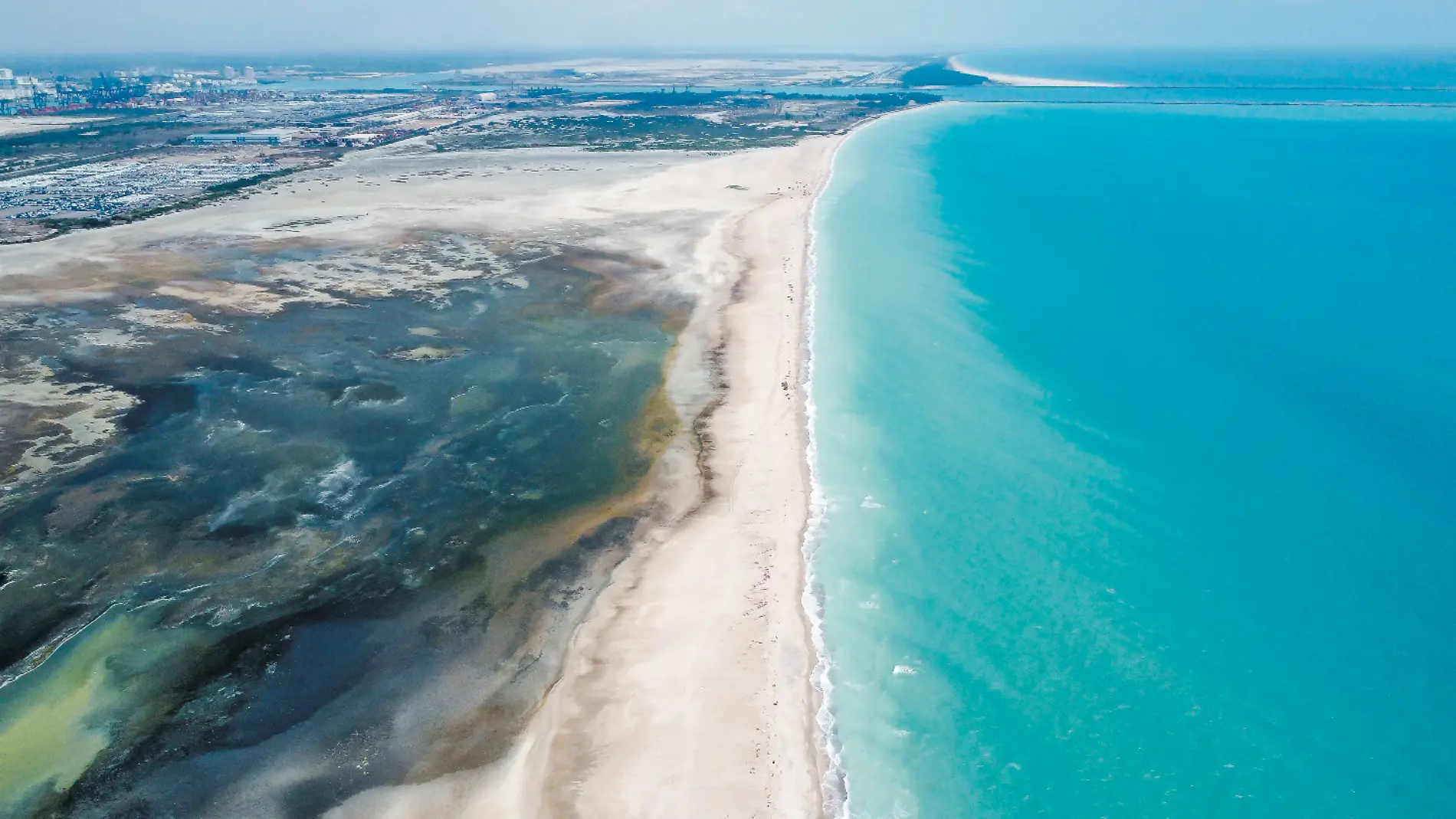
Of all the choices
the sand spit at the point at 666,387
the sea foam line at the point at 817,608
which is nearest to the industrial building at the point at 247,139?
the sand spit at the point at 666,387

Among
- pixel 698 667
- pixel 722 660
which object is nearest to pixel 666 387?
pixel 722 660

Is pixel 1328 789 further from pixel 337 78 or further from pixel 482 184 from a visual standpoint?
pixel 337 78

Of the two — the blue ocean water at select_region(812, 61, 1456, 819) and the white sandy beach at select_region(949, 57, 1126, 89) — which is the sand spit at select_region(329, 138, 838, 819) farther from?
the white sandy beach at select_region(949, 57, 1126, 89)

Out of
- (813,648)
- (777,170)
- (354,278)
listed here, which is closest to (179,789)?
(813,648)

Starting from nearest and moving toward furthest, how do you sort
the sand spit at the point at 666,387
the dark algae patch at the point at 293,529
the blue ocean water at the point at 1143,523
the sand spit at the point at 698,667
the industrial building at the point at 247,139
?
the sand spit at the point at 698,667 → the sand spit at the point at 666,387 → the blue ocean water at the point at 1143,523 → the dark algae patch at the point at 293,529 → the industrial building at the point at 247,139

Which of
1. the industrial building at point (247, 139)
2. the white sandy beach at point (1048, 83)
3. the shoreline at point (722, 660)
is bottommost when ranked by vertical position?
the shoreline at point (722, 660)

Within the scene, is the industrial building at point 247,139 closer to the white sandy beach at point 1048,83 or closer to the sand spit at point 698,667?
the sand spit at point 698,667

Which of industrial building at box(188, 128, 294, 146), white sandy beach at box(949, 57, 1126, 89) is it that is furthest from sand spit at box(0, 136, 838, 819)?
white sandy beach at box(949, 57, 1126, 89)
